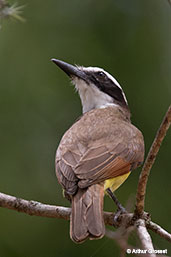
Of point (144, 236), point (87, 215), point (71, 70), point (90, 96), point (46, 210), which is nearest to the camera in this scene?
point (144, 236)

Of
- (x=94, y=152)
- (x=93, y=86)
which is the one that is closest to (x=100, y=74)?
(x=93, y=86)

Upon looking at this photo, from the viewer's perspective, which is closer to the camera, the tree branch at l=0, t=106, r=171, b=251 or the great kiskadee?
the tree branch at l=0, t=106, r=171, b=251

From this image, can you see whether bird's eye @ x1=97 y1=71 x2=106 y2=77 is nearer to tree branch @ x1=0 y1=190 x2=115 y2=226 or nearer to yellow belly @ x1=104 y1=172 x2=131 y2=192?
yellow belly @ x1=104 y1=172 x2=131 y2=192

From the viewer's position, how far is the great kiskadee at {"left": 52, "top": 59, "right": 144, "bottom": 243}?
4547mm

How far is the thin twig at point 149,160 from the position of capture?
4.01 m

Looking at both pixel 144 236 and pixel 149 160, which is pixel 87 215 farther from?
pixel 149 160

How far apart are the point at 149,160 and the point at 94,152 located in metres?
1.06

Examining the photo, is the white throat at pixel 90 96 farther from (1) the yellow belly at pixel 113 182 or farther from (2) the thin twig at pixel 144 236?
(2) the thin twig at pixel 144 236

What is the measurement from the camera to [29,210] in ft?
16.5

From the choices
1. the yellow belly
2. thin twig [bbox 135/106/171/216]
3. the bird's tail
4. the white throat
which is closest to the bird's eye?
the white throat

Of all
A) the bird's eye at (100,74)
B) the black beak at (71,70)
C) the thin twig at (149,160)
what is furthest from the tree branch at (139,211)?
the bird's eye at (100,74)

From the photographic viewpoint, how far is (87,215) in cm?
450

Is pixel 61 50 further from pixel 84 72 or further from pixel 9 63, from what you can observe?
pixel 84 72

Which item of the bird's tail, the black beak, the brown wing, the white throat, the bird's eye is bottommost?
the bird's tail
